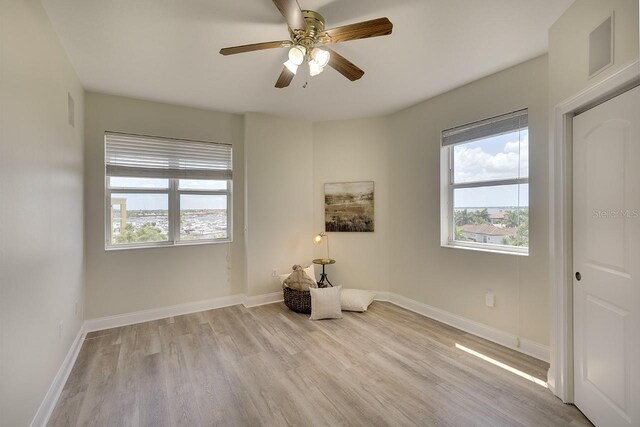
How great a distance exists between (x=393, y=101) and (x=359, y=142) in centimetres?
82

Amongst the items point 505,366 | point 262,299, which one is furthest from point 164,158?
point 505,366

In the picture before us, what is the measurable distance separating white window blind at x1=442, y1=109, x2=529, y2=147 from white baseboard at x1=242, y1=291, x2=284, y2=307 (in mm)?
3014

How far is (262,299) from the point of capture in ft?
13.0

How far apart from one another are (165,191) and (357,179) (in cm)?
263

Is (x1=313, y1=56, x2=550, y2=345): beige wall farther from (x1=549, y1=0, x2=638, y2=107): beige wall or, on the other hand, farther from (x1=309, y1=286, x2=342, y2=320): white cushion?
(x1=309, y1=286, x2=342, y2=320): white cushion

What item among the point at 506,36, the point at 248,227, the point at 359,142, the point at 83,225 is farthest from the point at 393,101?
the point at 83,225

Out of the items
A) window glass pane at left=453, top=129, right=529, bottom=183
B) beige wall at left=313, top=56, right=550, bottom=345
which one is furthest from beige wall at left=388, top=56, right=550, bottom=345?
window glass pane at left=453, top=129, right=529, bottom=183

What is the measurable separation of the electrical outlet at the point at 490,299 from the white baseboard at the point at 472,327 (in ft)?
0.78

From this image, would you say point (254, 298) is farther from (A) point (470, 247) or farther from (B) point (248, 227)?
(A) point (470, 247)

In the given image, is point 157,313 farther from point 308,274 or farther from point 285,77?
point 285,77

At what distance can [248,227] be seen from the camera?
3.90 meters

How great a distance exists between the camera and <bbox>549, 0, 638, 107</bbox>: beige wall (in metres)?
1.45

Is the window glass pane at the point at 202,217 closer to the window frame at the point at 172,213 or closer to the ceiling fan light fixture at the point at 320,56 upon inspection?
the window frame at the point at 172,213

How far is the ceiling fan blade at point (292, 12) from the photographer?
4.85 ft
